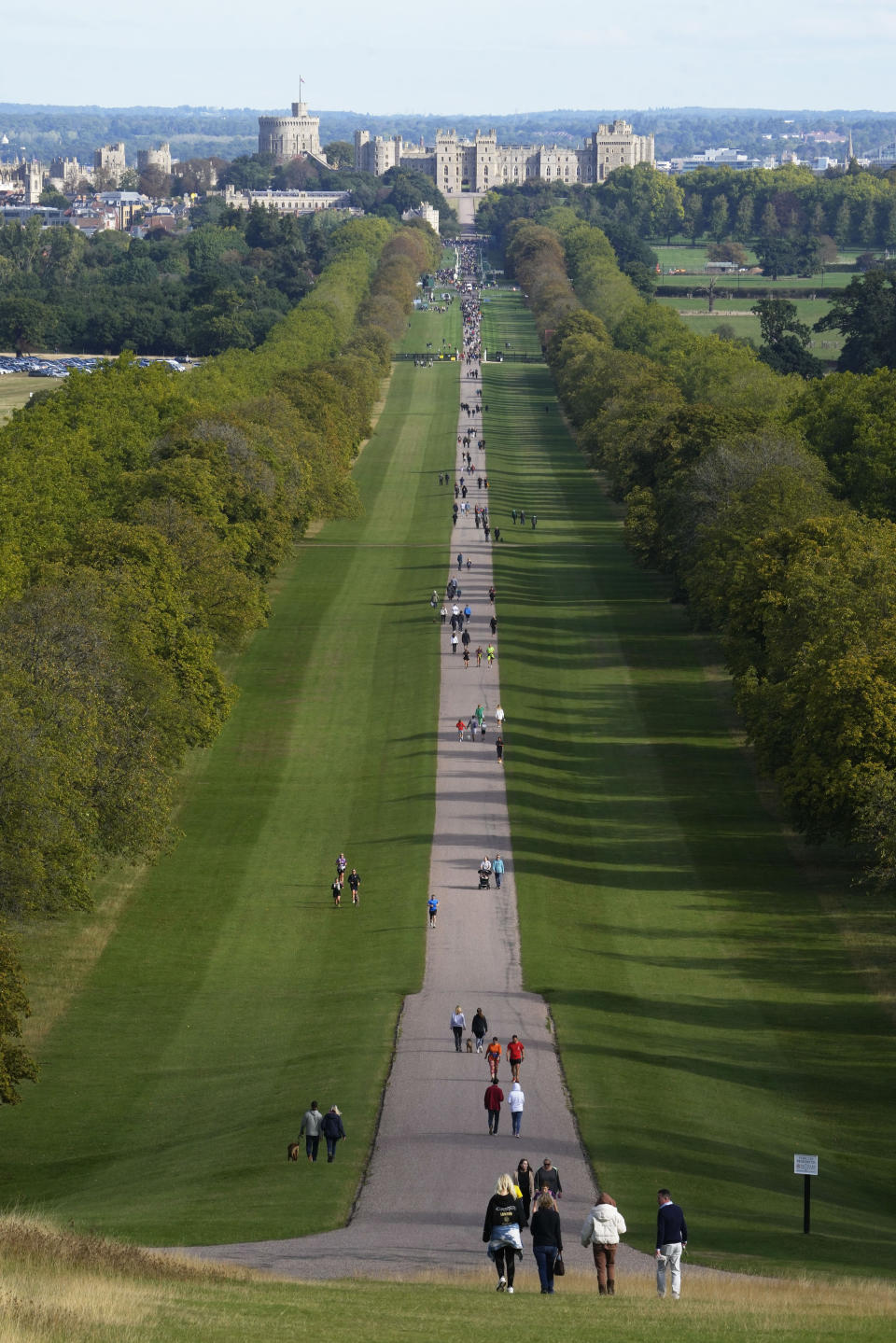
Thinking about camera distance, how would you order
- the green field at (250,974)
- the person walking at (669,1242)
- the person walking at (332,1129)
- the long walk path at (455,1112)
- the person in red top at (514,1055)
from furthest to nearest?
the person in red top at (514,1055) → the green field at (250,974) → the person walking at (332,1129) → the long walk path at (455,1112) → the person walking at (669,1242)

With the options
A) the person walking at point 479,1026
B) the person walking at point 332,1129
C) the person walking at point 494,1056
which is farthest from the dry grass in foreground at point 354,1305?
the person walking at point 479,1026

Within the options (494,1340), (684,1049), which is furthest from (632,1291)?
(684,1049)

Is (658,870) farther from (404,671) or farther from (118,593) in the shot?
(404,671)

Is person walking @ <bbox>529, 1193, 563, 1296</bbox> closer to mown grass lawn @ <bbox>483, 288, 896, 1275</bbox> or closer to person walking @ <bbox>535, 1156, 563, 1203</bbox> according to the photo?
person walking @ <bbox>535, 1156, 563, 1203</bbox>

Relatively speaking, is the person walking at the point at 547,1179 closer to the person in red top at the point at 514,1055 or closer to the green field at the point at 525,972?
the green field at the point at 525,972

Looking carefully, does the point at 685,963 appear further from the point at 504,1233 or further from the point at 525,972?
the point at 504,1233

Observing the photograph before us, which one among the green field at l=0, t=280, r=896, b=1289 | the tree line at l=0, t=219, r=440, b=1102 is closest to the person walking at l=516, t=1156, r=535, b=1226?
the green field at l=0, t=280, r=896, b=1289
